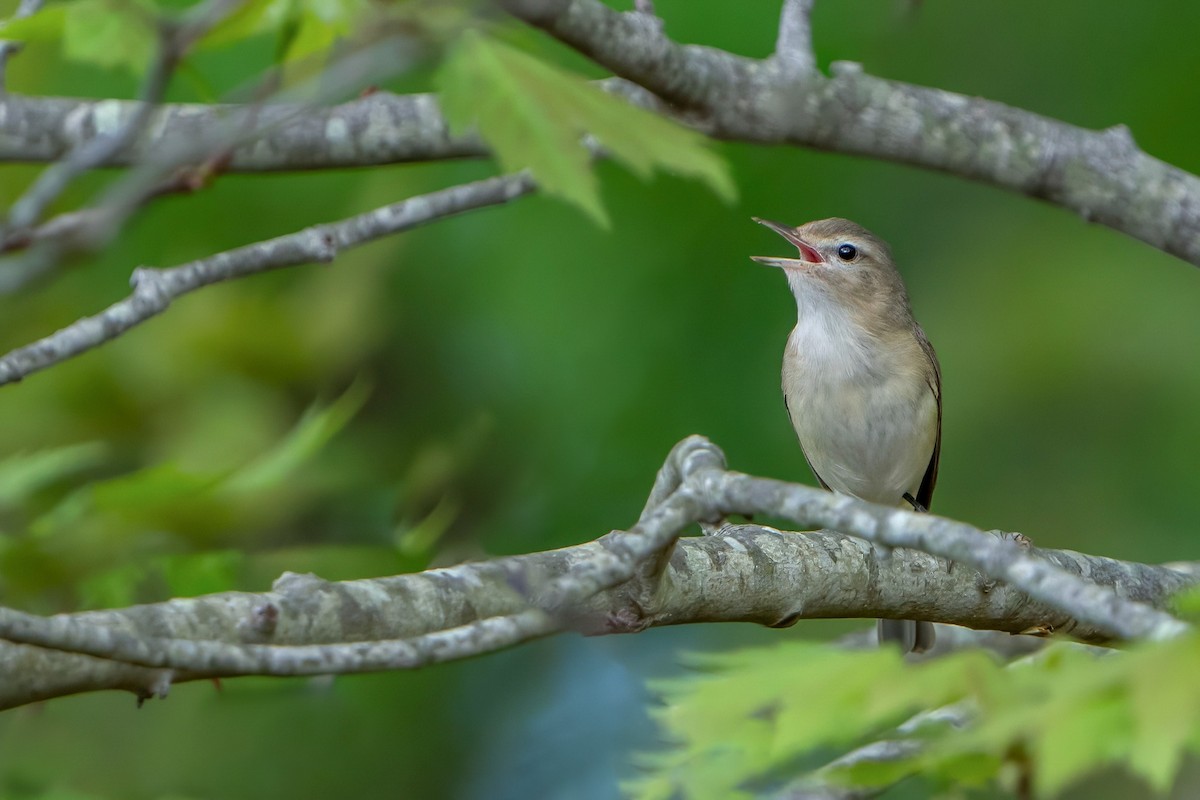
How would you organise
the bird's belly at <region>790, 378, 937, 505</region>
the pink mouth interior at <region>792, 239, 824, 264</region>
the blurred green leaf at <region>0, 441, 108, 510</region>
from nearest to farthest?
the blurred green leaf at <region>0, 441, 108, 510</region>, the bird's belly at <region>790, 378, 937, 505</region>, the pink mouth interior at <region>792, 239, 824, 264</region>

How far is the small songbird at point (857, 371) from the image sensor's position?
549 cm

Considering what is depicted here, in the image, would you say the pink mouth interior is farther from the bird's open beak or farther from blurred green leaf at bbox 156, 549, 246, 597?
blurred green leaf at bbox 156, 549, 246, 597

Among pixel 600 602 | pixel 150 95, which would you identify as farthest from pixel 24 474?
pixel 150 95

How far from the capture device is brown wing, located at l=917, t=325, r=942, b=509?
18.9ft

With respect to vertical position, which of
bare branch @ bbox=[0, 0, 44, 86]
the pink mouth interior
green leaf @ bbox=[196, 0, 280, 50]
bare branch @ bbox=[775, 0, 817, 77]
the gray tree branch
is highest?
bare branch @ bbox=[775, 0, 817, 77]

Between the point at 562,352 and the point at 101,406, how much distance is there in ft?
7.16

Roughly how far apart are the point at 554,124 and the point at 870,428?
149 inches

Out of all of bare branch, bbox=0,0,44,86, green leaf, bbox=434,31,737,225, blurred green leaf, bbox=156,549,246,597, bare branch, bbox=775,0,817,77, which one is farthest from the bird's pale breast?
green leaf, bbox=434,31,737,225

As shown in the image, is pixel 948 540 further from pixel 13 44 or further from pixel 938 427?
pixel 938 427

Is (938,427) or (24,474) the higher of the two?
(24,474)

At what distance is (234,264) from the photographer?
10.6 feet

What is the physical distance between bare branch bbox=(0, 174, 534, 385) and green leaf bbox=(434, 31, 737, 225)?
129 centimetres

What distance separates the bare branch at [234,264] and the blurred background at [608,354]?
6.53 feet

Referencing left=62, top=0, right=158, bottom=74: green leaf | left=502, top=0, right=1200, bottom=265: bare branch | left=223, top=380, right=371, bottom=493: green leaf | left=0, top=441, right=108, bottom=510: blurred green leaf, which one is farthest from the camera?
left=502, top=0, right=1200, bottom=265: bare branch
